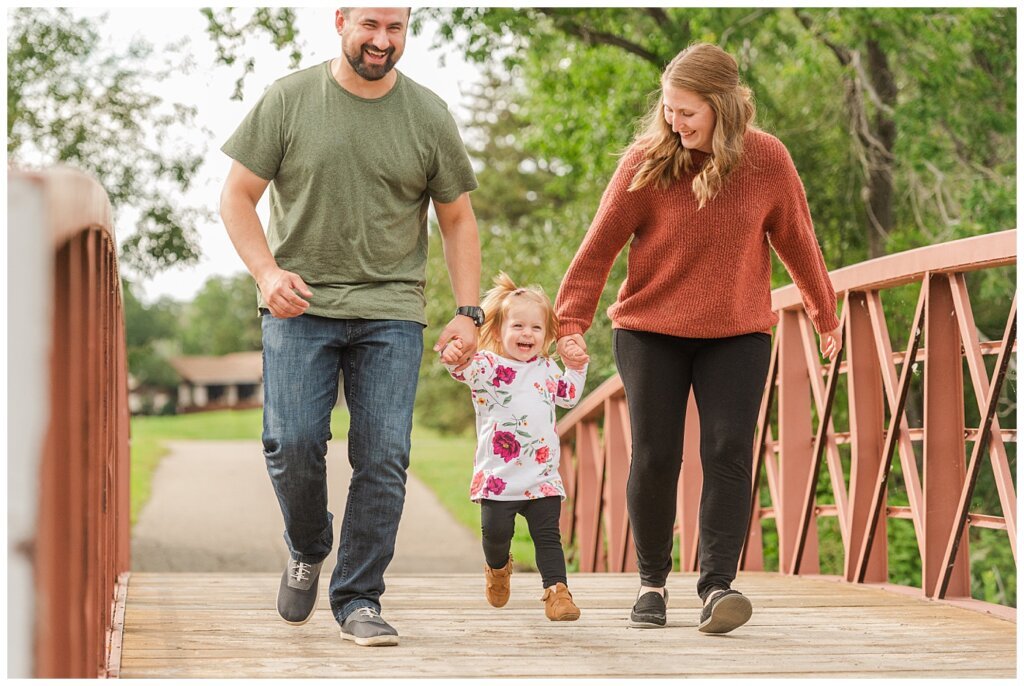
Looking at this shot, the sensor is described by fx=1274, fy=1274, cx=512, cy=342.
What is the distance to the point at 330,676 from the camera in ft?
8.77

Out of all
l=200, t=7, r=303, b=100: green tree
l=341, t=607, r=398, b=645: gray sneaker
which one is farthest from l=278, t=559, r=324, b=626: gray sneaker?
l=200, t=7, r=303, b=100: green tree

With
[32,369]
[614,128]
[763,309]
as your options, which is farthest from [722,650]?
[614,128]

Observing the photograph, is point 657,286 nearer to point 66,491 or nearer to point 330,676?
point 330,676

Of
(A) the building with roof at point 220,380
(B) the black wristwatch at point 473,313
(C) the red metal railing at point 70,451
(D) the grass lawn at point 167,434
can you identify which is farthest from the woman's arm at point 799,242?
(A) the building with roof at point 220,380

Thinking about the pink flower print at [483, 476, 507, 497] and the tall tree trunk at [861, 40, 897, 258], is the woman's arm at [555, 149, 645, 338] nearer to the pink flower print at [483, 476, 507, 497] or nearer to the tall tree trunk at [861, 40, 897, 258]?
the pink flower print at [483, 476, 507, 497]

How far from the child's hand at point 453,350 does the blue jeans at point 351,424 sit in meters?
0.15

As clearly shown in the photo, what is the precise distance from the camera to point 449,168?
10.7ft

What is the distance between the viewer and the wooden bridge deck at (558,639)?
278 cm

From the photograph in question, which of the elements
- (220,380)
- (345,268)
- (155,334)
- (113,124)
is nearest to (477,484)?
(345,268)

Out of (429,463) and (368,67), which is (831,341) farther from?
(429,463)

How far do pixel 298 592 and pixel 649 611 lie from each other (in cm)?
92

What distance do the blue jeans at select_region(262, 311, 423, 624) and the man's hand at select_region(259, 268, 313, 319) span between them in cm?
13

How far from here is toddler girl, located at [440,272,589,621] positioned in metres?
3.67

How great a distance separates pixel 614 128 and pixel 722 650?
9571 millimetres
